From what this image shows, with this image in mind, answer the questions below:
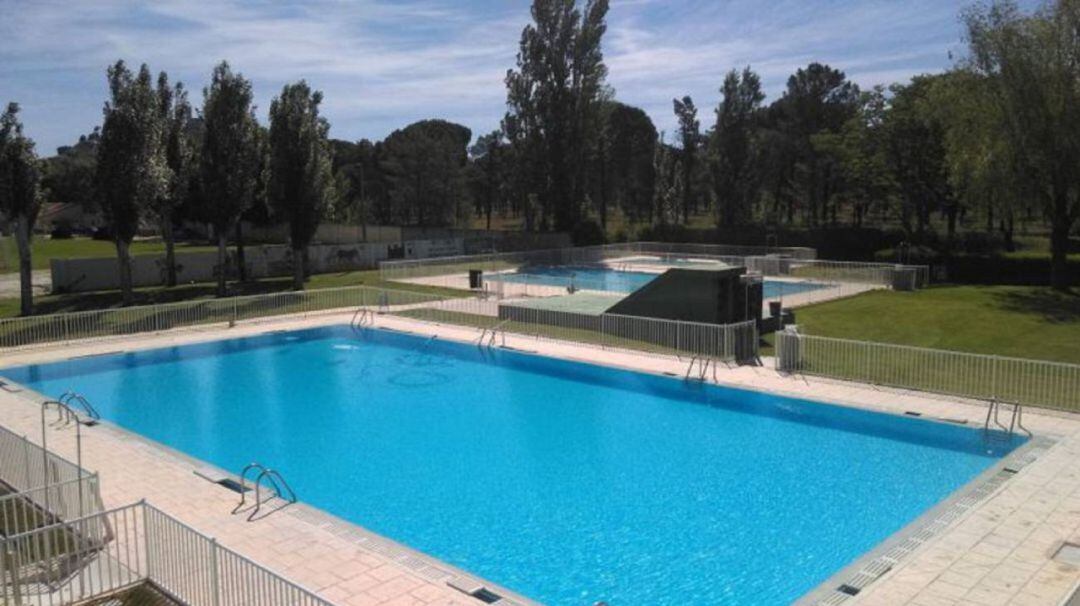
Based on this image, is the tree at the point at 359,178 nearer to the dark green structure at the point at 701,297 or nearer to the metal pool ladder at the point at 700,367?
the dark green structure at the point at 701,297

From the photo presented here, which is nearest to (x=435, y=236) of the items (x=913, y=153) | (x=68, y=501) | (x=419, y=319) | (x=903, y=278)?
(x=419, y=319)

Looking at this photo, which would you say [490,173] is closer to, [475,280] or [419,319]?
[475,280]

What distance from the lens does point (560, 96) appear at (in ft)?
168

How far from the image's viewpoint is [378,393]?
64.0ft

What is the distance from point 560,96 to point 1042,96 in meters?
27.7

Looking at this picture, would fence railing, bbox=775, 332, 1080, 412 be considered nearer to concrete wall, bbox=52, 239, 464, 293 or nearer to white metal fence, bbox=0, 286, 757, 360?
white metal fence, bbox=0, 286, 757, 360

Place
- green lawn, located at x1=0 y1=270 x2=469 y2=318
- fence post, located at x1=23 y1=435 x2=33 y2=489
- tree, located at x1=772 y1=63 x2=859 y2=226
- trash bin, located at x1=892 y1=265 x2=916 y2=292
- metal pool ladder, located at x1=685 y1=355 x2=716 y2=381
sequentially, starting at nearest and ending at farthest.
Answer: fence post, located at x1=23 y1=435 x2=33 y2=489 < metal pool ladder, located at x1=685 y1=355 x2=716 y2=381 < green lawn, located at x1=0 y1=270 x2=469 y2=318 < trash bin, located at x1=892 y1=265 x2=916 y2=292 < tree, located at x1=772 y1=63 x2=859 y2=226

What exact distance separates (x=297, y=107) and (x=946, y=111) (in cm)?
2744

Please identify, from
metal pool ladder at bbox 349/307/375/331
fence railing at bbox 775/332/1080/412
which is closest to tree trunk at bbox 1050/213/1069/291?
fence railing at bbox 775/332/1080/412

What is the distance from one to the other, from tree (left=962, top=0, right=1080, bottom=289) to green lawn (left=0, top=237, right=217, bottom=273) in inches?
1601

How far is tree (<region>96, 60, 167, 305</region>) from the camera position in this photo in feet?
95.0

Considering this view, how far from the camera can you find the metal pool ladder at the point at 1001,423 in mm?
14188

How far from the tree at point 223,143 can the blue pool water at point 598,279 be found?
11.3 metres

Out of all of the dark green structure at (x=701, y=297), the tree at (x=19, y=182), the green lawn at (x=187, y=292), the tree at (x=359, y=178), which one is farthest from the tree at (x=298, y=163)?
the tree at (x=359, y=178)
